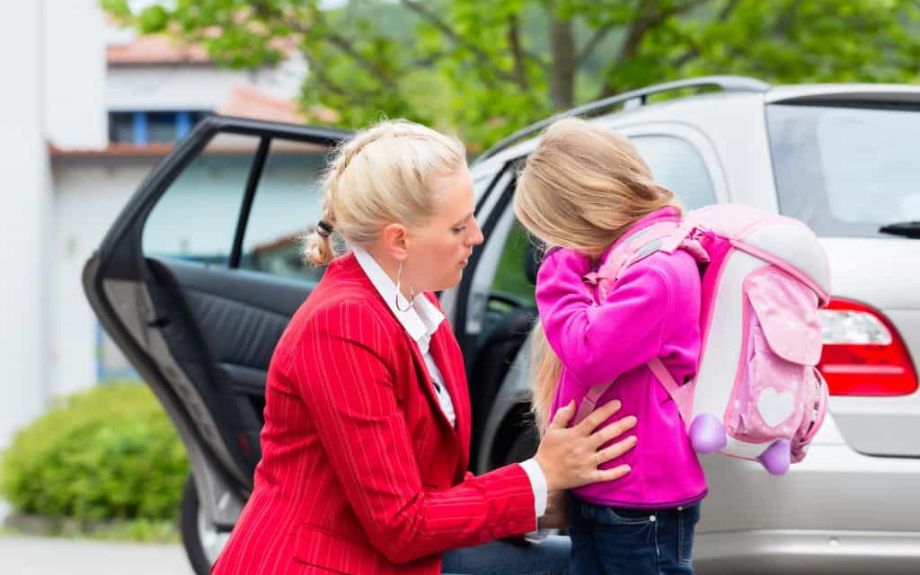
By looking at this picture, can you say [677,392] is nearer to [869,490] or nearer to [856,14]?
[869,490]

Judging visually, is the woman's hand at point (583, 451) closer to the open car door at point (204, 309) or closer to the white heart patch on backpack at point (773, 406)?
the white heart patch on backpack at point (773, 406)

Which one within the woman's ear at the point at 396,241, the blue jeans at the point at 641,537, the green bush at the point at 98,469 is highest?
the woman's ear at the point at 396,241

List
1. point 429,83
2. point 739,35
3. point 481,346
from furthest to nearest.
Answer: point 429,83, point 739,35, point 481,346

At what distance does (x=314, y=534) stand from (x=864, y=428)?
4.92ft

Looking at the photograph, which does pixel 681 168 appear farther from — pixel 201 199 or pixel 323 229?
pixel 201 199

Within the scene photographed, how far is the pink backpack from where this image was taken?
262 centimetres

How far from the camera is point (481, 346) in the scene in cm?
484

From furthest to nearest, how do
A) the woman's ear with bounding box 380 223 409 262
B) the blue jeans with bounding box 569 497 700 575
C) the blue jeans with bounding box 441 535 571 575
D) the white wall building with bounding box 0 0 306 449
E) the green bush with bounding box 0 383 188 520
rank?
the white wall building with bounding box 0 0 306 449
the green bush with bounding box 0 383 188 520
the blue jeans with bounding box 441 535 571 575
the blue jeans with bounding box 569 497 700 575
the woman's ear with bounding box 380 223 409 262

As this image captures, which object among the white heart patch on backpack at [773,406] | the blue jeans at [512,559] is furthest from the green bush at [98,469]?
the white heart patch on backpack at [773,406]

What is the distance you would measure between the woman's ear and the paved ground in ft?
18.1

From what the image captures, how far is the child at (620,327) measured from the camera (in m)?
2.61

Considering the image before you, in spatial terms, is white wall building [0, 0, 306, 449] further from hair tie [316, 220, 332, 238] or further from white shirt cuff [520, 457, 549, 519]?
white shirt cuff [520, 457, 549, 519]

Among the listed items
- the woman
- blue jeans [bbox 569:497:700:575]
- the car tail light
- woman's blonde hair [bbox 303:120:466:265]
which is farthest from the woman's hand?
the car tail light

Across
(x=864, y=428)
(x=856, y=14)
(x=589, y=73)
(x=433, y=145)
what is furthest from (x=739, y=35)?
(x=433, y=145)
